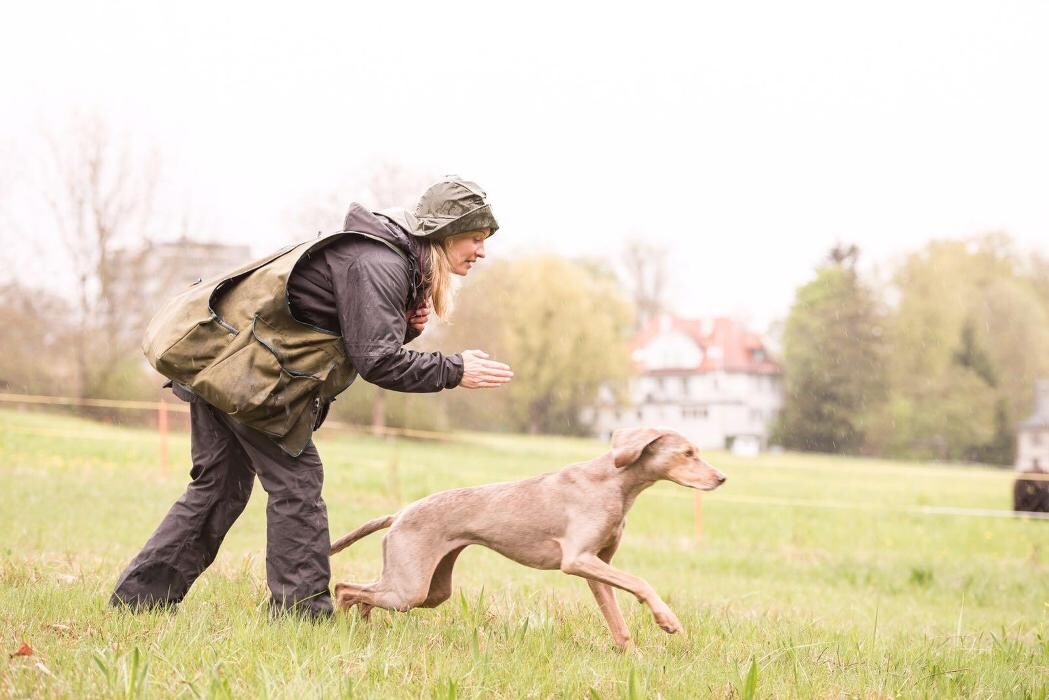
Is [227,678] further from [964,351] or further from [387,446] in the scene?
[964,351]

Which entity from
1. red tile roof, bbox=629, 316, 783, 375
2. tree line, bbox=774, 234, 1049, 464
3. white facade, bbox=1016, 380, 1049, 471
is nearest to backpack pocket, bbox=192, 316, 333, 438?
white facade, bbox=1016, 380, 1049, 471

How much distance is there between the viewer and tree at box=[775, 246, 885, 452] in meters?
61.7

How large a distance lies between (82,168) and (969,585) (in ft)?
112

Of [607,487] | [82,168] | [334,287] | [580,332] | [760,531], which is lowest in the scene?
[760,531]

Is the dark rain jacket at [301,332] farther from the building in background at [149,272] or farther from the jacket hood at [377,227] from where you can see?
the building in background at [149,272]

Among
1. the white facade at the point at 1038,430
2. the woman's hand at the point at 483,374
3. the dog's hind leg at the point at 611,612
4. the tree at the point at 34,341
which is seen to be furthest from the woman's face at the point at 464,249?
the white facade at the point at 1038,430

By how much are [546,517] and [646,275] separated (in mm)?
61261

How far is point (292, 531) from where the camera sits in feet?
14.7

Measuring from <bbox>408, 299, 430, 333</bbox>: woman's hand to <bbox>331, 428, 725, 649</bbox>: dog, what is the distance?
76 centimetres

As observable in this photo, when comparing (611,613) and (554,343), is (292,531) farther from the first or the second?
(554,343)

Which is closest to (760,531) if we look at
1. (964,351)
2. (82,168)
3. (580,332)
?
(82,168)

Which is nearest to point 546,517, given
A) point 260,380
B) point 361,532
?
point 361,532

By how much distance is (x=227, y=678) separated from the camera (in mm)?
3262

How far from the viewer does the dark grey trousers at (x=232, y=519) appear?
4496mm
